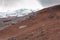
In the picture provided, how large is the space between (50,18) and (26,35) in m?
0.79

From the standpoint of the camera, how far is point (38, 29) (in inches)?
110

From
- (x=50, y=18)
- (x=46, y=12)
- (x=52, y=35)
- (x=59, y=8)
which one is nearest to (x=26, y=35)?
(x=52, y=35)

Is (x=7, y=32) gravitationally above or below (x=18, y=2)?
above

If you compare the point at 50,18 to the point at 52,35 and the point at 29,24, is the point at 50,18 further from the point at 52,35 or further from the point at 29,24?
the point at 52,35

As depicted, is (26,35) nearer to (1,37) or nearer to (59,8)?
(1,37)

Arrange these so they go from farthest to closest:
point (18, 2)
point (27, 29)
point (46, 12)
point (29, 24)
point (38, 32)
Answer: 1. point (18, 2)
2. point (46, 12)
3. point (29, 24)
4. point (27, 29)
5. point (38, 32)

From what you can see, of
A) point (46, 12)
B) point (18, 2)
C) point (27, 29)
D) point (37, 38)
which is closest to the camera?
point (37, 38)

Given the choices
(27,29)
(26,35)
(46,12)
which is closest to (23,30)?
(27,29)

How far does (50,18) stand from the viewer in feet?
10.7

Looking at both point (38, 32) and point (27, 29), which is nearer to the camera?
point (38, 32)

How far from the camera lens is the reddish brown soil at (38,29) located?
2.56 meters

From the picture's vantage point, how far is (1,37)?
9.25 feet

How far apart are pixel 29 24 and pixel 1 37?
1.72 ft

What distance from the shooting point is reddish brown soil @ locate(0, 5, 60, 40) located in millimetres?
2564
